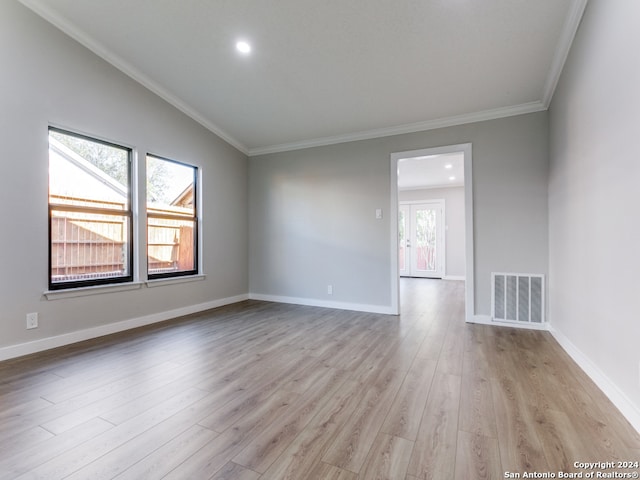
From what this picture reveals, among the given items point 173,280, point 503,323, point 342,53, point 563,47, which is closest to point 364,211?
point 342,53

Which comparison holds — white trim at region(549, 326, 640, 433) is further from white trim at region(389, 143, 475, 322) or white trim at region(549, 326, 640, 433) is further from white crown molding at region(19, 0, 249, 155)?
white crown molding at region(19, 0, 249, 155)

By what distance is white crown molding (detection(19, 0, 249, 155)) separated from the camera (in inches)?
114

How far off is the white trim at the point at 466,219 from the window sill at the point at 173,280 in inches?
110

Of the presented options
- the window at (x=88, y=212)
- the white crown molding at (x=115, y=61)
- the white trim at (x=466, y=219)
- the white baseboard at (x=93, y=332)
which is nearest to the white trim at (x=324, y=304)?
the white trim at (x=466, y=219)

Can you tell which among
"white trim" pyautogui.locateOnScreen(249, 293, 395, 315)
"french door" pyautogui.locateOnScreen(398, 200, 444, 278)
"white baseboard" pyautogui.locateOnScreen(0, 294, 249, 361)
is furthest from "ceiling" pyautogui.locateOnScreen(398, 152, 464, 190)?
"white baseboard" pyautogui.locateOnScreen(0, 294, 249, 361)

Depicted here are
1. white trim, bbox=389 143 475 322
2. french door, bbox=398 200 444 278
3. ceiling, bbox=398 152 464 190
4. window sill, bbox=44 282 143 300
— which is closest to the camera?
window sill, bbox=44 282 143 300

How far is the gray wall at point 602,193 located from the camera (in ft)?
5.60

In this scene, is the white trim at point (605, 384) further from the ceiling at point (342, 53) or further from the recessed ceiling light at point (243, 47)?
the recessed ceiling light at point (243, 47)

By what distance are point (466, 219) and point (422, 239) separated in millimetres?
5151

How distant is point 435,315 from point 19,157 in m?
4.92

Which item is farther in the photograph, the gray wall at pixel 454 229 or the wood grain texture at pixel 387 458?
the gray wall at pixel 454 229

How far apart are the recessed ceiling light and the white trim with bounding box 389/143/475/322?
2.23 m

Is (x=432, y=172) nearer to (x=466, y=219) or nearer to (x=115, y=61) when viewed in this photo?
(x=466, y=219)

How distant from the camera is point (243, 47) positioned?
10.2 ft
